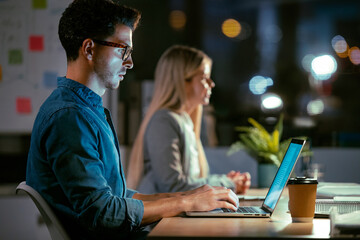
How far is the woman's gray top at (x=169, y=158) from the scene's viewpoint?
2436mm

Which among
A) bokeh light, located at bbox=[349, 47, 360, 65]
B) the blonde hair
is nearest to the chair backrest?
the blonde hair

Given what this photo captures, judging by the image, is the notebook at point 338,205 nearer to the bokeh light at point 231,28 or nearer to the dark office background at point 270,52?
the dark office background at point 270,52

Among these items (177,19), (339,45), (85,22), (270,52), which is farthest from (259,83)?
(85,22)

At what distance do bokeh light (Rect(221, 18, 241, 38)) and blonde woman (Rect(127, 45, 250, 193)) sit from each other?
1.49 meters

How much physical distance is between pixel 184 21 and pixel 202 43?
28 cm

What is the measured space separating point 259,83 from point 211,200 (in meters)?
2.79

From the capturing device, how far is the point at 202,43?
14.3 feet

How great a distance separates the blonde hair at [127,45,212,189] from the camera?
2.65 meters

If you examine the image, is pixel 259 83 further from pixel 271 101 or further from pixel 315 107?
pixel 315 107

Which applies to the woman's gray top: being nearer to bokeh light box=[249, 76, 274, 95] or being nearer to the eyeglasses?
the eyeglasses

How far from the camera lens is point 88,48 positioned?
164 cm

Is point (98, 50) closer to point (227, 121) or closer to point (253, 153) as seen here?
point (253, 153)

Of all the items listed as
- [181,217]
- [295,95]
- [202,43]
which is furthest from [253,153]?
[202,43]

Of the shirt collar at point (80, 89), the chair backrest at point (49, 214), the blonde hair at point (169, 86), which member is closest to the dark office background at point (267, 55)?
the blonde hair at point (169, 86)
